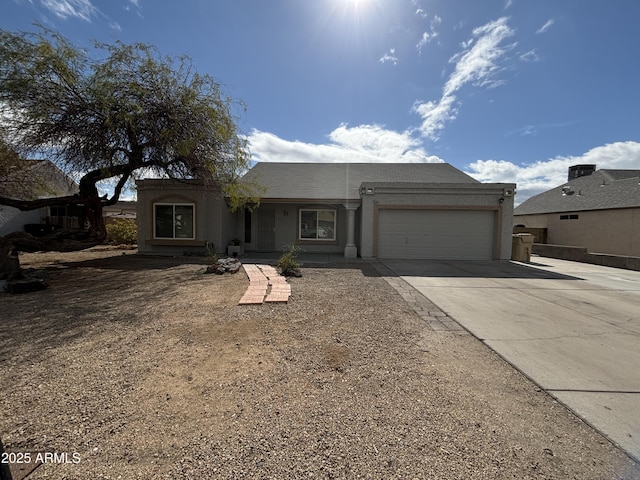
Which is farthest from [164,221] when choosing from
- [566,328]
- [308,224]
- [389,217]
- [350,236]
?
[566,328]

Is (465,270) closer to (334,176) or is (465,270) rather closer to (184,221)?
(334,176)

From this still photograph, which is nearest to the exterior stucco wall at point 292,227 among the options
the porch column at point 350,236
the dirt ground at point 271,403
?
the porch column at point 350,236

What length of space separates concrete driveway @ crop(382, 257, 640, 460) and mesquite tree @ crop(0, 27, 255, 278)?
737 cm

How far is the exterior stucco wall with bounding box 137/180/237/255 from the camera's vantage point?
1261cm

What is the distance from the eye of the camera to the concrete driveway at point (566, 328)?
2.68 m

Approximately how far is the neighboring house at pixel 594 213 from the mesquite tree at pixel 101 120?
66.0 feet

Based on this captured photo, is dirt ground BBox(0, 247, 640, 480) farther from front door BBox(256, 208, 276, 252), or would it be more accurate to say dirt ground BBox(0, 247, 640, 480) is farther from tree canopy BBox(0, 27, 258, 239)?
front door BBox(256, 208, 276, 252)

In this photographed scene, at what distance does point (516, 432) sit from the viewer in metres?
2.28

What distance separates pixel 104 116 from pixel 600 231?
2415 cm

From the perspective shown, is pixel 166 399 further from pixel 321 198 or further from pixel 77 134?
pixel 321 198

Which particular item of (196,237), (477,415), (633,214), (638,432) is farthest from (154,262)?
(633,214)

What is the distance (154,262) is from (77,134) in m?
4.77

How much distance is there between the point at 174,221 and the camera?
1280 cm

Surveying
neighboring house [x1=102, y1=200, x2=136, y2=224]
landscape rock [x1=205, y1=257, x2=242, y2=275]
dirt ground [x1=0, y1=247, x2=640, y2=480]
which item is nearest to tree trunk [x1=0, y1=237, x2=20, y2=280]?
dirt ground [x1=0, y1=247, x2=640, y2=480]
